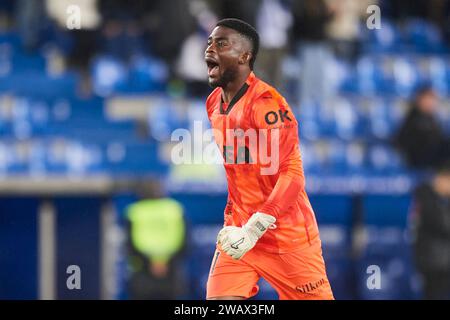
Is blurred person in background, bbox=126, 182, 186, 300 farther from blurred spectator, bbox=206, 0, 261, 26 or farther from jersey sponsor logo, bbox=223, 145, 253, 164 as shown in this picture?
jersey sponsor logo, bbox=223, 145, 253, 164

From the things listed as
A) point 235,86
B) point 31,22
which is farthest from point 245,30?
point 31,22

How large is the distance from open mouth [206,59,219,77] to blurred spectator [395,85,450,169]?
259 inches

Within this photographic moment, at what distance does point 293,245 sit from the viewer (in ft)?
12.6

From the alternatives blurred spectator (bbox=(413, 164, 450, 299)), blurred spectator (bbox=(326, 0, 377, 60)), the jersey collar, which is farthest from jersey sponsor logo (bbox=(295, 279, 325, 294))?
blurred spectator (bbox=(326, 0, 377, 60))

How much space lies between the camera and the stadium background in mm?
8820

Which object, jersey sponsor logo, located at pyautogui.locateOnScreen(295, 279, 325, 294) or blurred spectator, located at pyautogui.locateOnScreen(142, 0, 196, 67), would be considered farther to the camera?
blurred spectator, located at pyautogui.locateOnScreen(142, 0, 196, 67)

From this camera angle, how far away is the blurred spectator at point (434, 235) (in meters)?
8.92

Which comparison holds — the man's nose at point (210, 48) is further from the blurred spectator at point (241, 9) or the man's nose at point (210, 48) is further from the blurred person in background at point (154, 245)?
the blurred person in background at point (154, 245)

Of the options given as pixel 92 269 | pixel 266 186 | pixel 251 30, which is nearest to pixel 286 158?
pixel 266 186

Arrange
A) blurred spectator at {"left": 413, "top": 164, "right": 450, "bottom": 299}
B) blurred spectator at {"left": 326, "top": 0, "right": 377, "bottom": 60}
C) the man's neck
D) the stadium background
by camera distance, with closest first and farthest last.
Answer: the man's neck
the stadium background
blurred spectator at {"left": 413, "top": 164, "right": 450, "bottom": 299}
blurred spectator at {"left": 326, "top": 0, "right": 377, "bottom": 60}
